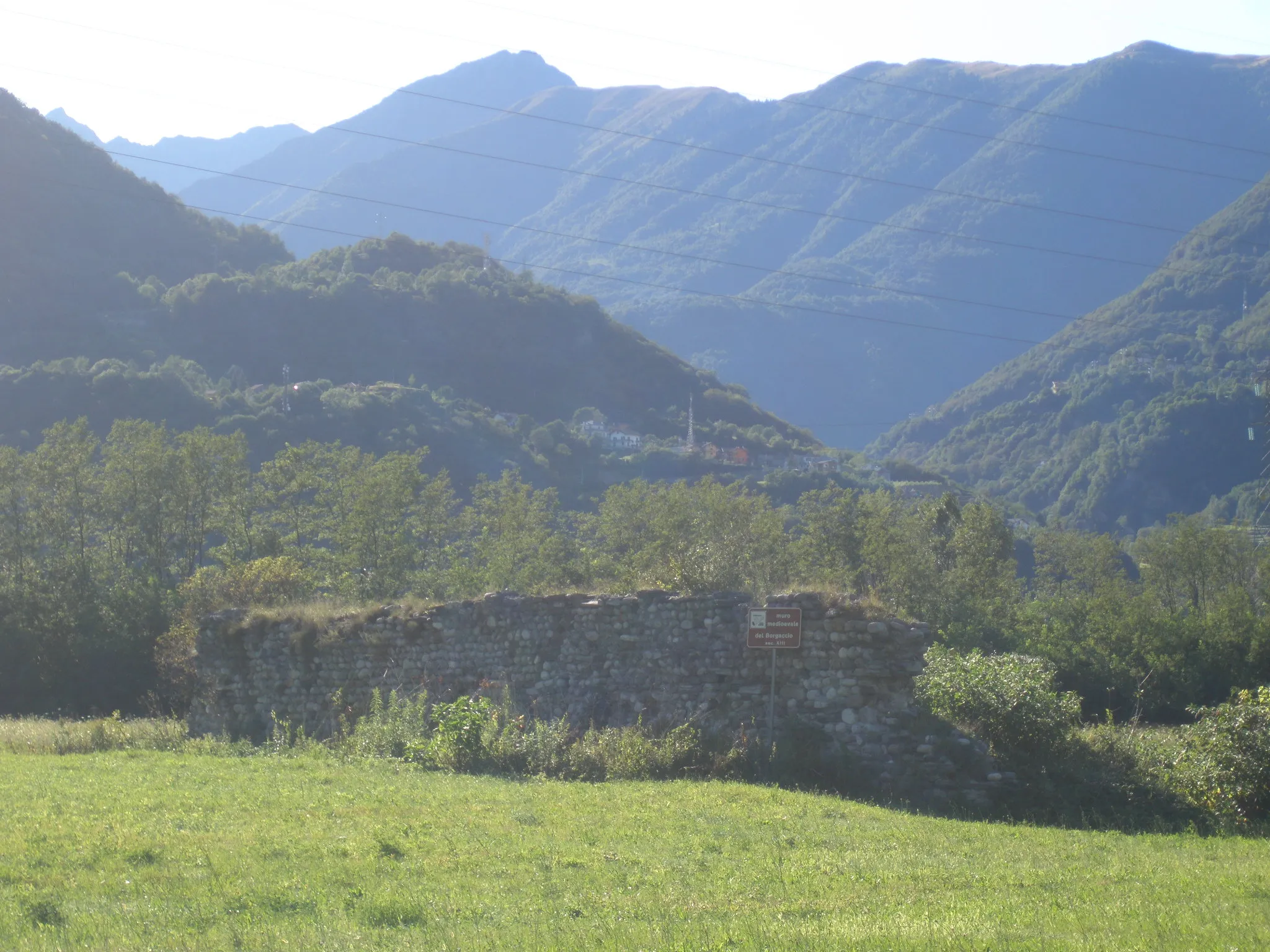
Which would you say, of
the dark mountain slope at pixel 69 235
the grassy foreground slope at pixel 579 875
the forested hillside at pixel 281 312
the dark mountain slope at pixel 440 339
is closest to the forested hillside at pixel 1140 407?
the forested hillside at pixel 281 312

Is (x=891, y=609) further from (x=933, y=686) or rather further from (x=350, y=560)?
(x=350, y=560)

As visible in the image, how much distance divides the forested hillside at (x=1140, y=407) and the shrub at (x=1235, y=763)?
7213cm

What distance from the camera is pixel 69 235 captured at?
105812 millimetres

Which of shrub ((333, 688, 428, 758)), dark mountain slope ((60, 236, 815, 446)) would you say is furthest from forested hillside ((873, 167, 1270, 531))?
shrub ((333, 688, 428, 758))

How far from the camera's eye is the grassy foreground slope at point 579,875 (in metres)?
6.88

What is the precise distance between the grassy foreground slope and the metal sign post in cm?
198

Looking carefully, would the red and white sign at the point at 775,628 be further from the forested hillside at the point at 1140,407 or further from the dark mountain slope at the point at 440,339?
the dark mountain slope at the point at 440,339

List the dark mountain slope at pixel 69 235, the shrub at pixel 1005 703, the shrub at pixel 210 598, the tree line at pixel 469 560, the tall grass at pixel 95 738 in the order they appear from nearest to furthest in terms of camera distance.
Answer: the shrub at pixel 1005 703, the tall grass at pixel 95 738, the shrub at pixel 210 598, the tree line at pixel 469 560, the dark mountain slope at pixel 69 235

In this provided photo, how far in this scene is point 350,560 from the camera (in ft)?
132

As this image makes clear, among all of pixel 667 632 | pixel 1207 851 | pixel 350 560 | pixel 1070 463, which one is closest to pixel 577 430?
pixel 1070 463

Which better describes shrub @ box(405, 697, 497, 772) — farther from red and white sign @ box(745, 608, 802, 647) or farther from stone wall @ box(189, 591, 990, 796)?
red and white sign @ box(745, 608, 802, 647)

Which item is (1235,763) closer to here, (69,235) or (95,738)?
(95,738)

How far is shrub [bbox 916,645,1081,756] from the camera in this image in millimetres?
13602

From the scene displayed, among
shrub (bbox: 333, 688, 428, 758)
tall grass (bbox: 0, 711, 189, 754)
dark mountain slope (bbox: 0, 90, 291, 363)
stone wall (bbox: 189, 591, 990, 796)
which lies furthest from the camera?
dark mountain slope (bbox: 0, 90, 291, 363)
